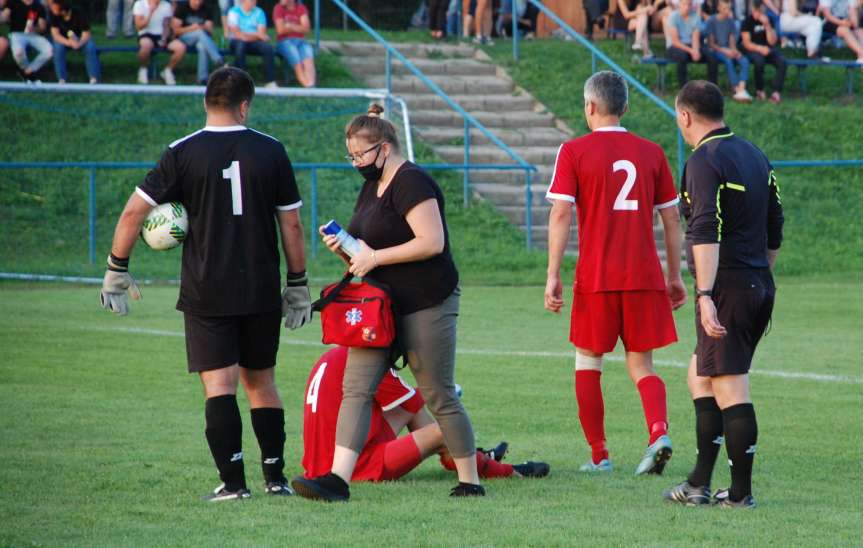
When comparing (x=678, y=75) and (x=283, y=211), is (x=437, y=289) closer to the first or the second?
(x=283, y=211)

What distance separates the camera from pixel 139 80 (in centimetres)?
2453

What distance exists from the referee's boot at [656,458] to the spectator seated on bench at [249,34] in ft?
59.2

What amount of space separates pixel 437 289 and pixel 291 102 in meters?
18.4

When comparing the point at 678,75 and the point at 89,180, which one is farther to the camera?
the point at 678,75

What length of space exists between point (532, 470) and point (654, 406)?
2.52ft

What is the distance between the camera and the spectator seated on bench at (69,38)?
77.5 ft

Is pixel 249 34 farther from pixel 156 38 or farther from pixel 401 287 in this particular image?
pixel 401 287

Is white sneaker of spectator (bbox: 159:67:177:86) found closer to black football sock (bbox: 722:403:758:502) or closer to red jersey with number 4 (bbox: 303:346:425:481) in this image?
red jersey with number 4 (bbox: 303:346:425:481)

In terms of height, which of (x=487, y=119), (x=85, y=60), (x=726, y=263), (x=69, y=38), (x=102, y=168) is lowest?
(x=102, y=168)

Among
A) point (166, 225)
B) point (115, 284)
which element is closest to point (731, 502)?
point (166, 225)

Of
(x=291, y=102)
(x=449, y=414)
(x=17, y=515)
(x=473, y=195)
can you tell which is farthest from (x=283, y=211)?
(x=291, y=102)

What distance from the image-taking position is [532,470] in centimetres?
714

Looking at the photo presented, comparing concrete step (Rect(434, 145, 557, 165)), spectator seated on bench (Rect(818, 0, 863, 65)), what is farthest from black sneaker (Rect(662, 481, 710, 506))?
spectator seated on bench (Rect(818, 0, 863, 65))

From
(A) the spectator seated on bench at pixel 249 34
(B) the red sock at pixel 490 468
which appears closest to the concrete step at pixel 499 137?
(A) the spectator seated on bench at pixel 249 34
